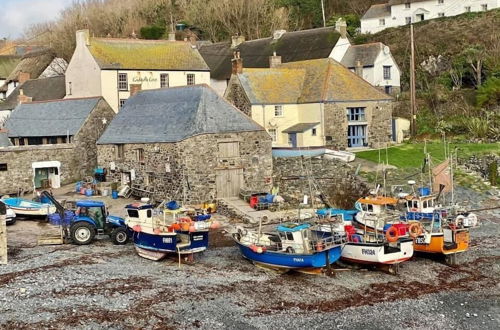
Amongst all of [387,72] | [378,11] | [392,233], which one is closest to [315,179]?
[392,233]

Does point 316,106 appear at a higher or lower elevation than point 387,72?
lower

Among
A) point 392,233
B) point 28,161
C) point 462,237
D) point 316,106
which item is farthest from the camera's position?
point 316,106

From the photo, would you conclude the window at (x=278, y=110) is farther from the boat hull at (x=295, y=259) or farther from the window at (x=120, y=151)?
the boat hull at (x=295, y=259)

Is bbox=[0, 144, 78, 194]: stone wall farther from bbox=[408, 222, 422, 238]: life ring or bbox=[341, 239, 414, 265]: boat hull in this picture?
bbox=[408, 222, 422, 238]: life ring

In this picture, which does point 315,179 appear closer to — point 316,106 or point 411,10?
point 316,106

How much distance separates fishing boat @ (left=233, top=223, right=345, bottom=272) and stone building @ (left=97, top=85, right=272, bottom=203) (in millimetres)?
9123

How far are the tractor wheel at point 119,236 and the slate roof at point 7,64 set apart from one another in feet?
176

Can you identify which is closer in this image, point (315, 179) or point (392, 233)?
point (392, 233)

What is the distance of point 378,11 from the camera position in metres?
66.5

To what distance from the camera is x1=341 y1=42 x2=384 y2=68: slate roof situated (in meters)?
51.4

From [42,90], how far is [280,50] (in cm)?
1921

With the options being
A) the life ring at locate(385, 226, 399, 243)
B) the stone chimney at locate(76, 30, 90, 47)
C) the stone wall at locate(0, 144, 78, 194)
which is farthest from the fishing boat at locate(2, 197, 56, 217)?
the stone chimney at locate(76, 30, 90, 47)

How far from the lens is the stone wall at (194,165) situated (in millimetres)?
32500


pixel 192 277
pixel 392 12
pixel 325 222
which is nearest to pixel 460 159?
pixel 325 222
